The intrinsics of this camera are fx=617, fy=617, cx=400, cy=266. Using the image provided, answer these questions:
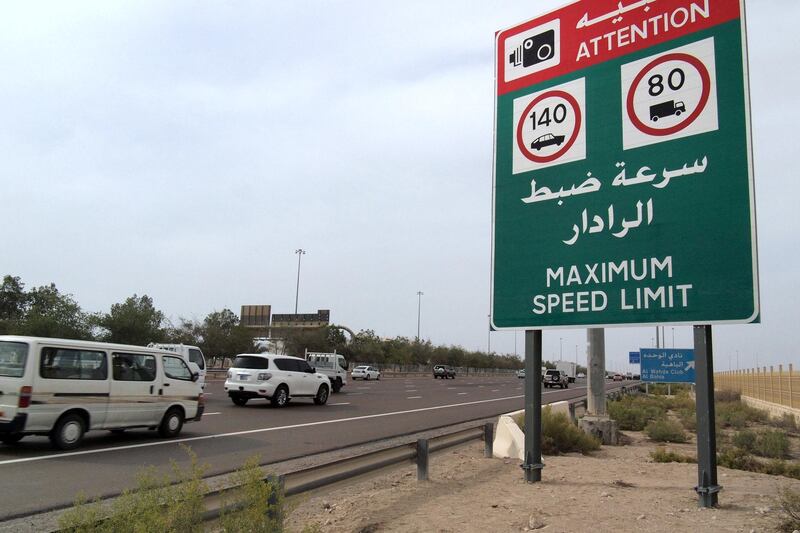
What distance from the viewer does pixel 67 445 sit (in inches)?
423

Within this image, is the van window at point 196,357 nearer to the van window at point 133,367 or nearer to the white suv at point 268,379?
the white suv at point 268,379

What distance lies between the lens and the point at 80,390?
1088cm

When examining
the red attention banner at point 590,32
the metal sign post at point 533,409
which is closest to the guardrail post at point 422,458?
the metal sign post at point 533,409

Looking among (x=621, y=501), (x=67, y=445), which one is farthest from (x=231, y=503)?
(x=67, y=445)

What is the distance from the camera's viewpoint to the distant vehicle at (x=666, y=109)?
7388 millimetres

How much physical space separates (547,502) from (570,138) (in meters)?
4.66

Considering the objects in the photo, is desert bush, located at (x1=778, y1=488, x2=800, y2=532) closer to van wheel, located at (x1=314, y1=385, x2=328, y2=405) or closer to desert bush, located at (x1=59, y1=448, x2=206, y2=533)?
desert bush, located at (x1=59, y1=448, x2=206, y2=533)

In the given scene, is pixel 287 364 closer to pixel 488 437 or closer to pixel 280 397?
pixel 280 397

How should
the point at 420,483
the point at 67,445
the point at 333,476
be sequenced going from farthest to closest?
the point at 67,445, the point at 420,483, the point at 333,476

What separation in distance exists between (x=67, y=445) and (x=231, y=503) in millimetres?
8048

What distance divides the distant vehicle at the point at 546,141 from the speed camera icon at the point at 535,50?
1178mm

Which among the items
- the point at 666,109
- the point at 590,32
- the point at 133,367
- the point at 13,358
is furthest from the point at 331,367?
the point at 666,109

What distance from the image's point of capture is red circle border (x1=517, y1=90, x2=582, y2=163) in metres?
8.32

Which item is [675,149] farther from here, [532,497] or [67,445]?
[67,445]
